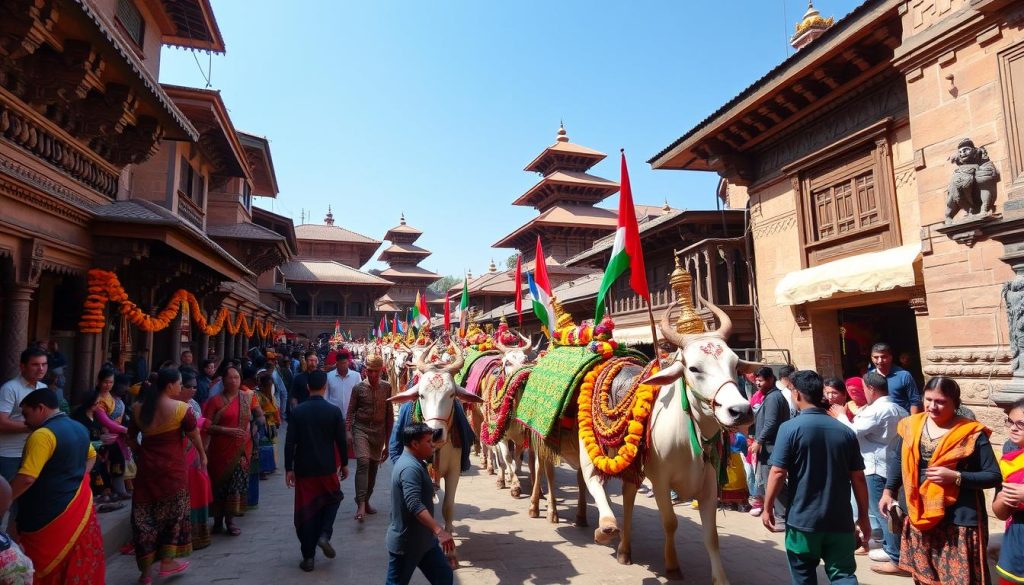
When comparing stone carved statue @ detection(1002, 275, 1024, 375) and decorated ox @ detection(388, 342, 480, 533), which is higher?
stone carved statue @ detection(1002, 275, 1024, 375)

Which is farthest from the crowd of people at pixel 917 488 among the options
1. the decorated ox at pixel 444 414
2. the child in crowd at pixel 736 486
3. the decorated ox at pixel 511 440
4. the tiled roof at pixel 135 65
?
the tiled roof at pixel 135 65

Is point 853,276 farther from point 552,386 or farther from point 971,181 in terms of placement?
point 552,386

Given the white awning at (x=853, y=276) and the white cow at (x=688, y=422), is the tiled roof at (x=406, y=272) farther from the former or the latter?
the white cow at (x=688, y=422)

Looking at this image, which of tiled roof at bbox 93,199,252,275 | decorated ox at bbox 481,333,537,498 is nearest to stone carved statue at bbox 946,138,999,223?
decorated ox at bbox 481,333,537,498

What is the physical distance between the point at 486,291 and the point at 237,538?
29949 millimetres

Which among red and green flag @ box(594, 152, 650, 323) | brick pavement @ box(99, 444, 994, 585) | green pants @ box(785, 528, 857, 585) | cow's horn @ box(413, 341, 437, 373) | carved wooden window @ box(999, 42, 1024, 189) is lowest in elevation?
brick pavement @ box(99, 444, 994, 585)

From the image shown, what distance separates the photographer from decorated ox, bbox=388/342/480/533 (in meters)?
5.00

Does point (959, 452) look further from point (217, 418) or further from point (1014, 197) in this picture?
point (217, 418)

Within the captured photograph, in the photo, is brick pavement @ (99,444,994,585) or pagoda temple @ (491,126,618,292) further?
pagoda temple @ (491,126,618,292)

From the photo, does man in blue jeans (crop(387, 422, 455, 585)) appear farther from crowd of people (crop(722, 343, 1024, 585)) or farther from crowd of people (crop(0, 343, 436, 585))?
crowd of people (crop(722, 343, 1024, 585))

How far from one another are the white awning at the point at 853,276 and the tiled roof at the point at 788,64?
11.5 ft

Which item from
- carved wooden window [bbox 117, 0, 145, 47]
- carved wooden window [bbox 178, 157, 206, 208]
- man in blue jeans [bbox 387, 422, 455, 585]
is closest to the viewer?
man in blue jeans [bbox 387, 422, 455, 585]

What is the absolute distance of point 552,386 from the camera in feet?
18.4

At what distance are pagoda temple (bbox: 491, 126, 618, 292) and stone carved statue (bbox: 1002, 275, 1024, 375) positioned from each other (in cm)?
2466
